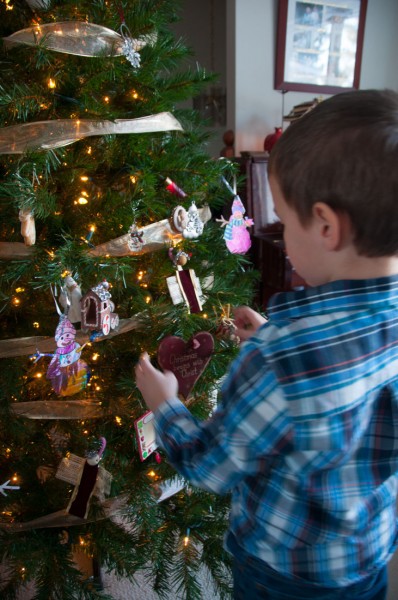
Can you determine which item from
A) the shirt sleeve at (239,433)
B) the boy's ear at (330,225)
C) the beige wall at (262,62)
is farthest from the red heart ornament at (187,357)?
the beige wall at (262,62)

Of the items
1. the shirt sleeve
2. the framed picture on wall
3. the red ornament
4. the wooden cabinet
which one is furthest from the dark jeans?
the framed picture on wall

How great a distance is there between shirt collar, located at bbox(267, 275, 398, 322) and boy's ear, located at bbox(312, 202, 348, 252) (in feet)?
0.14

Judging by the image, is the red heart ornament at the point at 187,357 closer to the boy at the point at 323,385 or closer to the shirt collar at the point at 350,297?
the boy at the point at 323,385

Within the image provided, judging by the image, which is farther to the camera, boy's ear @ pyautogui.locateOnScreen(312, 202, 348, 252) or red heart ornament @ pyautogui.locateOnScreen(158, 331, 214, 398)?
red heart ornament @ pyautogui.locateOnScreen(158, 331, 214, 398)

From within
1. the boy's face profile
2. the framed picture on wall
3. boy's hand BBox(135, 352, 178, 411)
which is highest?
the framed picture on wall

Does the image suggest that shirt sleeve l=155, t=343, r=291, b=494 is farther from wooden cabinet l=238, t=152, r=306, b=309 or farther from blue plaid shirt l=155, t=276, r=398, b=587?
wooden cabinet l=238, t=152, r=306, b=309

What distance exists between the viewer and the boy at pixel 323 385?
483 millimetres

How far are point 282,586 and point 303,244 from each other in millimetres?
438

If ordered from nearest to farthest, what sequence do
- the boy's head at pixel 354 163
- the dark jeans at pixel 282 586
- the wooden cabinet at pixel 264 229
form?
the boy's head at pixel 354 163, the dark jeans at pixel 282 586, the wooden cabinet at pixel 264 229

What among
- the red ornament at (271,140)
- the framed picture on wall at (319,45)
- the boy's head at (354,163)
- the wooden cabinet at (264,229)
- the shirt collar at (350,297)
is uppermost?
the framed picture on wall at (319,45)

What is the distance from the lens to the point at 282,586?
608 millimetres

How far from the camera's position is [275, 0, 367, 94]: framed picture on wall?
8.41 ft

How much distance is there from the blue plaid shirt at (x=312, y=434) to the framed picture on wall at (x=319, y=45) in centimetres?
246

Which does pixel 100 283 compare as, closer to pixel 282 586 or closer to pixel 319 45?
pixel 282 586
